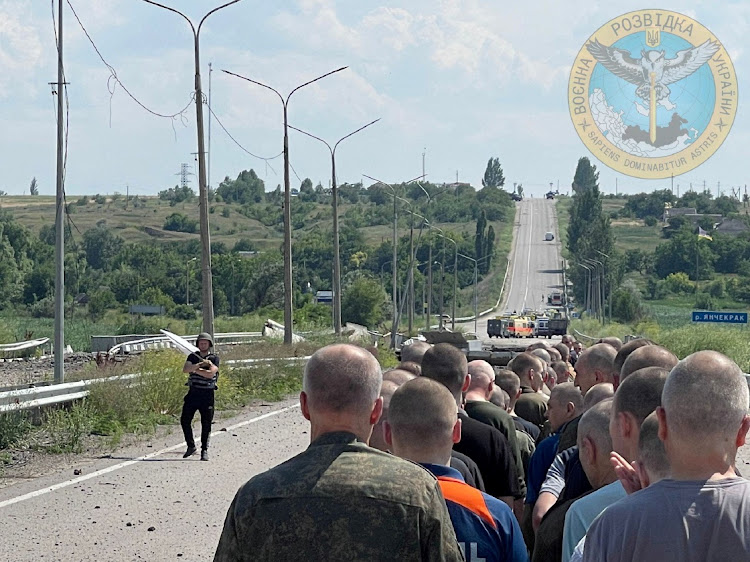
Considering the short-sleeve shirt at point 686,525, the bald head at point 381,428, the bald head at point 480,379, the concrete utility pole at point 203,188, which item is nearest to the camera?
the short-sleeve shirt at point 686,525

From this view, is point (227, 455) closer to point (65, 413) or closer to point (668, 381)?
point (65, 413)

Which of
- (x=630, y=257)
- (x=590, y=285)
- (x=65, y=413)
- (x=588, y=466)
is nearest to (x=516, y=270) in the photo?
(x=630, y=257)

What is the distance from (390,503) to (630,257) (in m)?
182

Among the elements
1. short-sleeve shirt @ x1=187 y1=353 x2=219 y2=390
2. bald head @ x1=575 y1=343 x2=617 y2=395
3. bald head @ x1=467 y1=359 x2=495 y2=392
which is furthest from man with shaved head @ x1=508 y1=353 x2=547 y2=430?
short-sleeve shirt @ x1=187 y1=353 x2=219 y2=390

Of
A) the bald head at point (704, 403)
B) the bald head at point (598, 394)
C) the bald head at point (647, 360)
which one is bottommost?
the bald head at point (598, 394)

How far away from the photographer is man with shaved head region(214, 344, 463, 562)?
159 inches

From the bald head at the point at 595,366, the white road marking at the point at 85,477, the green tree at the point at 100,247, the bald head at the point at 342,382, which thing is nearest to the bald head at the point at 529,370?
the bald head at the point at 595,366

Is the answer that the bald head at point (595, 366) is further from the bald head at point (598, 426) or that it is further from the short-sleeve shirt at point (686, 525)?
the short-sleeve shirt at point (686, 525)

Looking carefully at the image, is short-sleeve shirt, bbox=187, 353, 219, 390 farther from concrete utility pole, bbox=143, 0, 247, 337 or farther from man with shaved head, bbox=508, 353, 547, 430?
concrete utility pole, bbox=143, 0, 247, 337

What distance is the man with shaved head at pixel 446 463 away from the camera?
4844 mm

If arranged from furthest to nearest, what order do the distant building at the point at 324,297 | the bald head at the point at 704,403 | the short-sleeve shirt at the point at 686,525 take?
1. the distant building at the point at 324,297
2. the bald head at the point at 704,403
3. the short-sleeve shirt at the point at 686,525

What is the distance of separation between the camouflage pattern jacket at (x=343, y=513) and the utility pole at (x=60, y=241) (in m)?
19.1

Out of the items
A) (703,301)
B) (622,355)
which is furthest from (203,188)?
(703,301)

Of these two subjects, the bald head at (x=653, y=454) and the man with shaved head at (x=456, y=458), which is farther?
the man with shaved head at (x=456, y=458)
